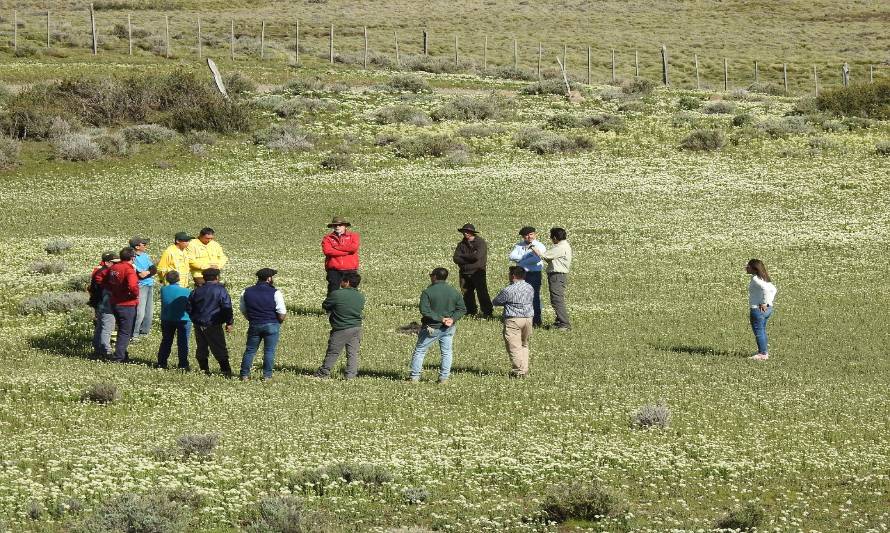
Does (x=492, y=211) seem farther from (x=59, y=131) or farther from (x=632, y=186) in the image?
(x=59, y=131)

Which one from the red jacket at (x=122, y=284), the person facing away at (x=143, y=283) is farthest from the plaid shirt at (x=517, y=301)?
the person facing away at (x=143, y=283)

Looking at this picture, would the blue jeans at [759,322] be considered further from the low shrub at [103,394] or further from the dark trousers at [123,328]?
the low shrub at [103,394]

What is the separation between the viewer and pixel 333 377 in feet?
65.0

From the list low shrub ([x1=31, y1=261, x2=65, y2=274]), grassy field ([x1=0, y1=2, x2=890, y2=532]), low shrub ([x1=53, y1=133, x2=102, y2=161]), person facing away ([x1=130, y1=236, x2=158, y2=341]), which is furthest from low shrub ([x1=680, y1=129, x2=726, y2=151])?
person facing away ([x1=130, y1=236, x2=158, y2=341])

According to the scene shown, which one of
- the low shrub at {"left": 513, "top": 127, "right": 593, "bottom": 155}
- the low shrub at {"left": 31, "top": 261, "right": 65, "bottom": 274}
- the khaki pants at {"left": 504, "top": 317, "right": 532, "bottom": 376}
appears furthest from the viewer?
the low shrub at {"left": 513, "top": 127, "right": 593, "bottom": 155}

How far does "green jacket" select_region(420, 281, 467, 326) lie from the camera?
19125 mm

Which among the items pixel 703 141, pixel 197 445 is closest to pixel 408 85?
pixel 703 141

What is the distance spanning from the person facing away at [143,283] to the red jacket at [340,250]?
304 cm

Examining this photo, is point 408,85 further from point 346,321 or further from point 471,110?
point 346,321

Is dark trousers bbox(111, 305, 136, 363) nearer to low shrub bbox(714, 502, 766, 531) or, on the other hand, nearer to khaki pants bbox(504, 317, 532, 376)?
khaki pants bbox(504, 317, 532, 376)

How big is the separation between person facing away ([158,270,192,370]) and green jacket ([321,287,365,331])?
246 cm

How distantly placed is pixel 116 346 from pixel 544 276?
13410 mm

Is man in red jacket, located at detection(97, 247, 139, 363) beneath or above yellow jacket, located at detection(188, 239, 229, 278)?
beneath

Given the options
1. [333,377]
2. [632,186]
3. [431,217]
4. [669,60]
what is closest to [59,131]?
[431,217]
